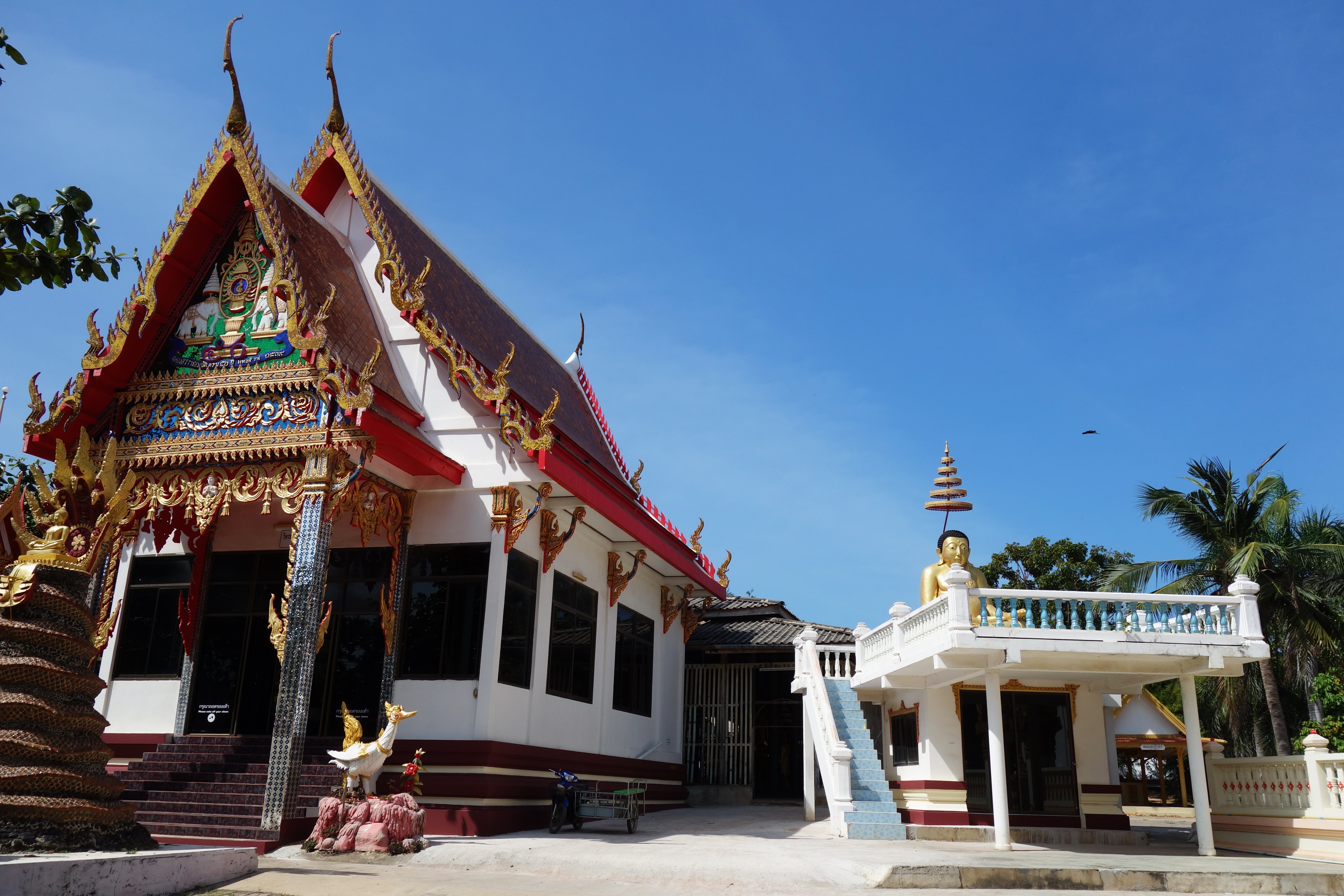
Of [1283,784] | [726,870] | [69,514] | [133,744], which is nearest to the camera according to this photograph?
[69,514]

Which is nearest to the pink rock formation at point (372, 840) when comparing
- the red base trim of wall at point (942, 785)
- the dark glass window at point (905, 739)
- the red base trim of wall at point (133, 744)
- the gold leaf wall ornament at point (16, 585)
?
the gold leaf wall ornament at point (16, 585)

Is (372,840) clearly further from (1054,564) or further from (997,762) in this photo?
(1054,564)

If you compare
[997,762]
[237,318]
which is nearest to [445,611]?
[237,318]

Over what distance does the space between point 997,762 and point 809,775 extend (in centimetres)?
408

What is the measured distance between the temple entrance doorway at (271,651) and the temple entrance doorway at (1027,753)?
765 cm

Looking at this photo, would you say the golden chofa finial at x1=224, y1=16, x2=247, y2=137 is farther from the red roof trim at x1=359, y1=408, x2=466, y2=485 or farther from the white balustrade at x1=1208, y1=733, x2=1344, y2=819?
the white balustrade at x1=1208, y1=733, x2=1344, y2=819

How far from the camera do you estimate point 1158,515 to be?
20.8m

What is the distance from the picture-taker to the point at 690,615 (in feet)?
56.8

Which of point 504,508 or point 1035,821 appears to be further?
point 1035,821

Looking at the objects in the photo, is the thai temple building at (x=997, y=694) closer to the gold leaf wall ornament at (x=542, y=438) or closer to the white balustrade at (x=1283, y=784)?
the white balustrade at (x=1283, y=784)

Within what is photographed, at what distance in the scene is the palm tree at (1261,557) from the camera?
1852cm

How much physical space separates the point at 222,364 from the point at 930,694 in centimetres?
964

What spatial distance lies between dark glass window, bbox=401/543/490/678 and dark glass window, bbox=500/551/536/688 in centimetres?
31

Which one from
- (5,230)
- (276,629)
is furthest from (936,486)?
(5,230)
